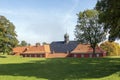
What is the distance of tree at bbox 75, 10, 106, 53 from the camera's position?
98.1 metres

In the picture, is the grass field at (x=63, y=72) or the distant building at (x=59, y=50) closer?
the grass field at (x=63, y=72)

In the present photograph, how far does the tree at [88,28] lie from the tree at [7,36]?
21.6 meters

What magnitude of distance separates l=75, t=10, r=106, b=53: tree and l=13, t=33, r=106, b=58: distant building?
42.7 metres

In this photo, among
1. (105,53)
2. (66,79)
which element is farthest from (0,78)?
(105,53)

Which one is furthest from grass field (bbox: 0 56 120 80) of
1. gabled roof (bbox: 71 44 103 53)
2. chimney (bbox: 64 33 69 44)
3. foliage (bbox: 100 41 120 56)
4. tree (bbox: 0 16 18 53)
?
chimney (bbox: 64 33 69 44)

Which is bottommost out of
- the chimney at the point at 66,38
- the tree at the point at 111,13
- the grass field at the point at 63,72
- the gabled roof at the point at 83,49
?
the grass field at the point at 63,72

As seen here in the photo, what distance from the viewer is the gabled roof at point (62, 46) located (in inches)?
6348

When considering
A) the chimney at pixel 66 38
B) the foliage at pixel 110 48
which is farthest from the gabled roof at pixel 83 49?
the chimney at pixel 66 38

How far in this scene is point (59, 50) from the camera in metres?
167

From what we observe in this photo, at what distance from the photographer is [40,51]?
158 meters

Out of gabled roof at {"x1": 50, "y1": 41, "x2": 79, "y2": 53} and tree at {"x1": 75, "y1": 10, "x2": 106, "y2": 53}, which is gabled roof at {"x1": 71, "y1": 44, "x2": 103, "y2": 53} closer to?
gabled roof at {"x1": 50, "y1": 41, "x2": 79, "y2": 53}

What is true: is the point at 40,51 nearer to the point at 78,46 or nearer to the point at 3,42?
the point at 78,46

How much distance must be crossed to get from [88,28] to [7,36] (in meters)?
27.6

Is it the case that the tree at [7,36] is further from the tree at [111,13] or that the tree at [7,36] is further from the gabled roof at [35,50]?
the gabled roof at [35,50]
